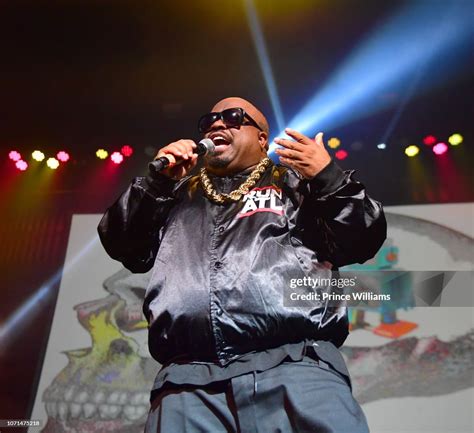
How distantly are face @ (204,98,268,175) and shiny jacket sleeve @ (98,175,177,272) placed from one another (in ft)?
0.61

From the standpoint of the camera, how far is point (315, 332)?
1.09 meters

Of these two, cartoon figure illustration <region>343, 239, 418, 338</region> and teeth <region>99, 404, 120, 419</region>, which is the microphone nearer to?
cartoon figure illustration <region>343, 239, 418, 338</region>

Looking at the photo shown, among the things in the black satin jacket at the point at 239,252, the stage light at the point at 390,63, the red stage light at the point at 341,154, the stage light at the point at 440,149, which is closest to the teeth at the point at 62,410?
the black satin jacket at the point at 239,252

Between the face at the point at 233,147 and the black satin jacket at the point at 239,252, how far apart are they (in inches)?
6.0

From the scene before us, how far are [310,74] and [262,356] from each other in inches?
83.5

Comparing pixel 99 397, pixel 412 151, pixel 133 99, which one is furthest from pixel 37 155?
pixel 412 151

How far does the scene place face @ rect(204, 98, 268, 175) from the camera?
1496 mm

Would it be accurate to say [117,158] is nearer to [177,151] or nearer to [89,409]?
[89,409]

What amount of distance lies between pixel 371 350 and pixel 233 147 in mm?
1253

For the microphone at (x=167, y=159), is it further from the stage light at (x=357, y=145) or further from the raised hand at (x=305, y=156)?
the stage light at (x=357, y=145)

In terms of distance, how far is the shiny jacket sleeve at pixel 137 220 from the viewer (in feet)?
4.29

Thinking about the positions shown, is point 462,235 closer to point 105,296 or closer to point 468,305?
point 468,305

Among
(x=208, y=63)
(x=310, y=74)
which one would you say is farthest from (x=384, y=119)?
(x=208, y=63)

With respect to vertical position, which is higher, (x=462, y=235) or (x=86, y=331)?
(x=462, y=235)
